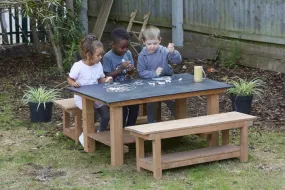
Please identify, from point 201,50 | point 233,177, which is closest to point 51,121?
point 233,177

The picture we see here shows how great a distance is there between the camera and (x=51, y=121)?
8844 millimetres

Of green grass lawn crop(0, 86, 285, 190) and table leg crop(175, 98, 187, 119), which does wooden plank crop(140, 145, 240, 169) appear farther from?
table leg crop(175, 98, 187, 119)

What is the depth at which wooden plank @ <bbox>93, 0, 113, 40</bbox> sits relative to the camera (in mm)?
13430

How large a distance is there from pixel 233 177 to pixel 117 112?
1274mm

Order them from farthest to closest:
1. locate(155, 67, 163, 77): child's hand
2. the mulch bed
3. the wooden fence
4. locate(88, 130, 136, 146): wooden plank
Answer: the wooden fence
the mulch bed
locate(155, 67, 163, 77): child's hand
locate(88, 130, 136, 146): wooden plank

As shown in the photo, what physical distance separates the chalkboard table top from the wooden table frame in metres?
0.04

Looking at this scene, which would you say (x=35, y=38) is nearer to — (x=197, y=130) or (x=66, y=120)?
(x=66, y=120)

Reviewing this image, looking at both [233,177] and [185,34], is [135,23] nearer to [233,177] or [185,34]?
[185,34]

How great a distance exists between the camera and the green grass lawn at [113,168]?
6.34m

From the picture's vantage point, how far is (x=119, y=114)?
6781mm

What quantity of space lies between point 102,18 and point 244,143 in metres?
7.26

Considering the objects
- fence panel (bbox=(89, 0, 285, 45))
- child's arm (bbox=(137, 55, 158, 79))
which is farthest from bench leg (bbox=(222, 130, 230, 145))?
fence panel (bbox=(89, 0, 285, 45))

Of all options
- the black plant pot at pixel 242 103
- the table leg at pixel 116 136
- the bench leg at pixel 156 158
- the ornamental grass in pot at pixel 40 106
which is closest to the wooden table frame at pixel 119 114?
the table leg at pixel 116 136

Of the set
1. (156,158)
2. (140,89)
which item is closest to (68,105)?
(140,89)
